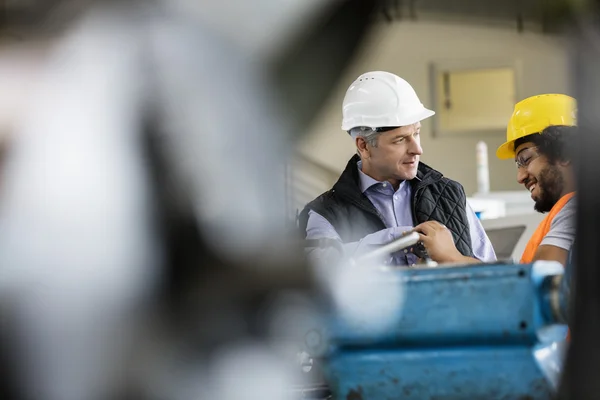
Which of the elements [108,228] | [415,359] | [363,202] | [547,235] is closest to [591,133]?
[108,228]

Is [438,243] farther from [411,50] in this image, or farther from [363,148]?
[411,50]

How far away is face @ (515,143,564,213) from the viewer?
→ 8.63ft

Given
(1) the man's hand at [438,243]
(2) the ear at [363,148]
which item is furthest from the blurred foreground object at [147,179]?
(2) the ear at [363,148]

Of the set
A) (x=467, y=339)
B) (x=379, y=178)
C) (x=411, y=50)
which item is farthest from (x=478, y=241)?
(x=411, y=50)

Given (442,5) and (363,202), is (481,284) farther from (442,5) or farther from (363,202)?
(363,202)

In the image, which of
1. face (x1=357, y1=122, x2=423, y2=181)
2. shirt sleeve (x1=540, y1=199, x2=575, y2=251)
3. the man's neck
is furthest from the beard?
the man's neck

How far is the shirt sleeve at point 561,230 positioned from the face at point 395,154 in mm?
806

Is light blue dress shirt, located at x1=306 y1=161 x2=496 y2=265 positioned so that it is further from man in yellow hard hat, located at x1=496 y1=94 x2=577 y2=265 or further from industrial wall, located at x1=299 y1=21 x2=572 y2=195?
industrial wall, located at x1=299 y1=21 x2=572 y2=195

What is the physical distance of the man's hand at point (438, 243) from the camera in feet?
8.73

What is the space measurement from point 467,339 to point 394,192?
205 cm

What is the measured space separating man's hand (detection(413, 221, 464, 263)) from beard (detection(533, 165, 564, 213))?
34 centimetres

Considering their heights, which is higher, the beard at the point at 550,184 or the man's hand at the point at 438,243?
the beard at the point at 550,184

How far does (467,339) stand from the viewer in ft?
3.94

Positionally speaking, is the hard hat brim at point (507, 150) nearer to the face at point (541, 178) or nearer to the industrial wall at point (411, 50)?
the face at point (541, 178)
